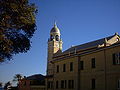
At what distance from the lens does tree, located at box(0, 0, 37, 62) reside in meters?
16.9

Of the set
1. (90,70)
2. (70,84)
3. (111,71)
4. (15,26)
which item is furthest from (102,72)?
(15,26)

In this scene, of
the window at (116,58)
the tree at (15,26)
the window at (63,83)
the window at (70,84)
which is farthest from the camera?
the window at (63,83)

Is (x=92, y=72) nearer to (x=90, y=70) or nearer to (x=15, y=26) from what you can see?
Answer: (x=90, y=70)

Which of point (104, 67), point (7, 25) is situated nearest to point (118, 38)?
point (104, 67)

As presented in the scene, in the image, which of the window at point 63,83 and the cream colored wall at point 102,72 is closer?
the cream colored wall at point 102,72

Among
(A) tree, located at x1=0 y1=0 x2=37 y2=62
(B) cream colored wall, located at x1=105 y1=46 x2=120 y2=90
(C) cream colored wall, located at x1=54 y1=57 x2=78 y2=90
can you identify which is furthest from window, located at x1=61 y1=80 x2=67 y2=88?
(A) tree, located at x1=0 y1=0 x2=37 y2=62

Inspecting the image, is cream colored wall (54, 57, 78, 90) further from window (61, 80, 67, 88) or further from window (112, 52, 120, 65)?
window (112, 52, 120, 65)

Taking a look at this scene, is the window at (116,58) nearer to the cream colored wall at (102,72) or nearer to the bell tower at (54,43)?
the cream colored wall at (102,72)

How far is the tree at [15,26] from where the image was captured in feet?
55.5

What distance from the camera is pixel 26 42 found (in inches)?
767

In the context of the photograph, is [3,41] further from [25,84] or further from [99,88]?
[25,84]

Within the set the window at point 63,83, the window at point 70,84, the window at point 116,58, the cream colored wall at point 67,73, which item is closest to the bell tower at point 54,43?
the cream colored wall at point 67,73

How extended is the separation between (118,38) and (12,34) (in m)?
30.5

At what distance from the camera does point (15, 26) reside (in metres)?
18.4
